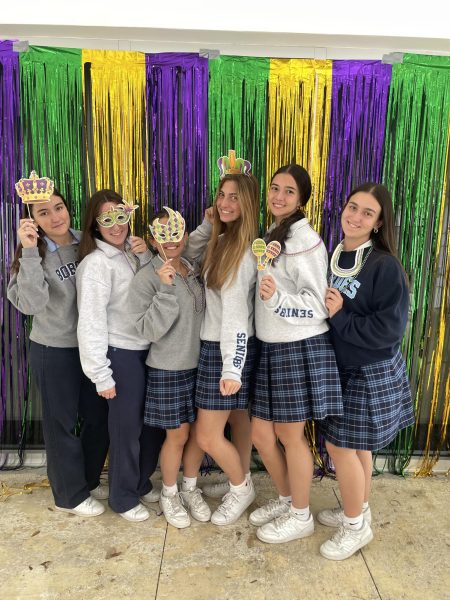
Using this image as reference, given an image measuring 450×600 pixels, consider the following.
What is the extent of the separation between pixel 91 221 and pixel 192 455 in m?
1.12

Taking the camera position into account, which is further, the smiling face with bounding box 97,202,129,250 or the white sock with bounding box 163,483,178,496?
the white sock with bounding box 163,483,178,496

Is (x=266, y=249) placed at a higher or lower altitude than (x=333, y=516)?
higher

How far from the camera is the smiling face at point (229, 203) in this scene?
6.27ft

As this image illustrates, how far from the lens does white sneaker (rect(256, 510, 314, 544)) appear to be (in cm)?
198

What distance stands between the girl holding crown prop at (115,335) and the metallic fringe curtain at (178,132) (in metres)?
0.35

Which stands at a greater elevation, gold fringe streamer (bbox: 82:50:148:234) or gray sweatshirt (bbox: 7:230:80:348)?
gold fringe streamer (bbox: 82:50:148:234)

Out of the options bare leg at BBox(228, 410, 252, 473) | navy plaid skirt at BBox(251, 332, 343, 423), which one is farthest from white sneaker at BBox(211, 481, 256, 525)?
navy plaid skirt at BBox(251, 332, 343, 423)

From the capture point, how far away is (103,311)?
1.95 metres

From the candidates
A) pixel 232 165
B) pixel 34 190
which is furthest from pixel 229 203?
pixel 34 190

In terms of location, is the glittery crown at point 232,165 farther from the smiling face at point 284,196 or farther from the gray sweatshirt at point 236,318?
the gray sweatshirt at point 236,318

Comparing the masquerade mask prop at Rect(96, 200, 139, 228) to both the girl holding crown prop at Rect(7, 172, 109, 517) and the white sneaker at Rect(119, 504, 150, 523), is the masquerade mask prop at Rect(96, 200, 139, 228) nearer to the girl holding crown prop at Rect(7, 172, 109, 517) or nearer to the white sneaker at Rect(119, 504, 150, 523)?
the girl holding crown prop at Rect(7, 172, 109, 517)

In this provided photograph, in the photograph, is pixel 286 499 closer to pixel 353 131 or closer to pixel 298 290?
pixel 298 290

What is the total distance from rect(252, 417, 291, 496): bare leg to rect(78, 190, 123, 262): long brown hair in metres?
0.98

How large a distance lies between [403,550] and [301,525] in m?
0.42
